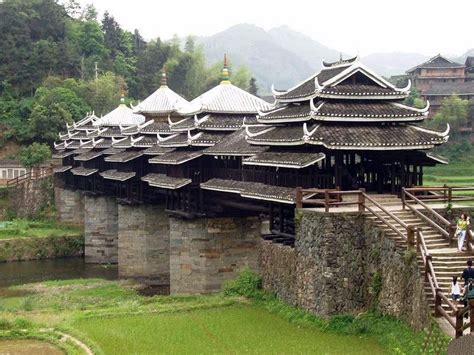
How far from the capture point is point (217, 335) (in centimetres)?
2628

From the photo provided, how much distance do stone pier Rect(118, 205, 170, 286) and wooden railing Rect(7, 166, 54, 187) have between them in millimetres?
24672

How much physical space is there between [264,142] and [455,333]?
1416cm

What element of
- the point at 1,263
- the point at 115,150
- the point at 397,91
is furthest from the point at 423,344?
the point at 1,263

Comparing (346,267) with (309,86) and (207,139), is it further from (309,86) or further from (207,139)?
(207,139)

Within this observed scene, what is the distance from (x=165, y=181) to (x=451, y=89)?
5114cm

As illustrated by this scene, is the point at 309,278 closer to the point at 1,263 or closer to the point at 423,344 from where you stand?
the point at 423,344

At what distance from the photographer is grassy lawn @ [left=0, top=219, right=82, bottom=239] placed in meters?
62.6

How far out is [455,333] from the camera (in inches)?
750

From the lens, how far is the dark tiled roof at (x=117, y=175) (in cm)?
5103

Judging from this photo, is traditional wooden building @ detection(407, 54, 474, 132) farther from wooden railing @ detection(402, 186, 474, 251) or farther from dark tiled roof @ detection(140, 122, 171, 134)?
wooden railing @ detection(402, 186, 474, 251)

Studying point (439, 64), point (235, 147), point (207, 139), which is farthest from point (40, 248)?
point (439, 64)

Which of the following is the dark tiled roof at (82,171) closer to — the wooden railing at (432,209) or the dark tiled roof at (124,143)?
the dark tiled roof at (124,143)

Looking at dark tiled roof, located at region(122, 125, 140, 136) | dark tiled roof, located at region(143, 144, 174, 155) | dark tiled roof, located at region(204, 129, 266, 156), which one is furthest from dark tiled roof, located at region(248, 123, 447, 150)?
dark tiled roof, located at region(122, 125, 140, 136)

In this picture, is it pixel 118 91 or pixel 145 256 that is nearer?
pixel 145 256
